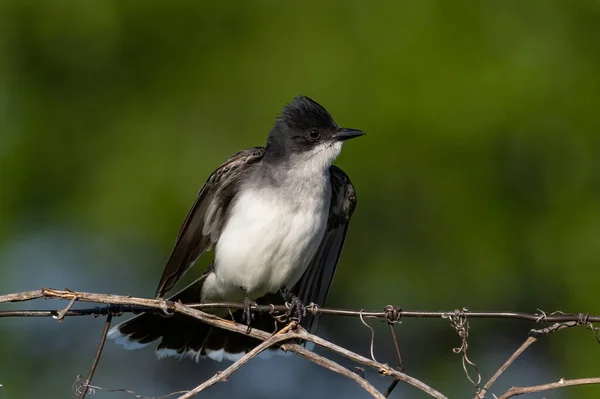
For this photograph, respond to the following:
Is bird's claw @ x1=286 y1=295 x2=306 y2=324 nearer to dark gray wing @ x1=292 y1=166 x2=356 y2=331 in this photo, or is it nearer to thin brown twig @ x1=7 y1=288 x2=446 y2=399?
dark gray wing @ x1=292 y1=166 x2=356 y2=331

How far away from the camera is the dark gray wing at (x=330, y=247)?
16.4 ft

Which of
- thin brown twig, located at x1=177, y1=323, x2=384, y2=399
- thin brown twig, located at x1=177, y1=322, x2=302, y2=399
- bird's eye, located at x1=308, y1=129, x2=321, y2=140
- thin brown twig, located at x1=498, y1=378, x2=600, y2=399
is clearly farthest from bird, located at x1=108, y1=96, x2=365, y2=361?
thin brown twig, located at x1=498, y1=378, x2=600, y2=399

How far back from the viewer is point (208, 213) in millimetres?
4785

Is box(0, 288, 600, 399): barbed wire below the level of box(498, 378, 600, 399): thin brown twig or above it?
above

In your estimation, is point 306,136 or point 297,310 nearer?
point 297,310

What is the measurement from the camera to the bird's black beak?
4.77 m

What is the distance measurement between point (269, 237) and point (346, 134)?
2.08 feet

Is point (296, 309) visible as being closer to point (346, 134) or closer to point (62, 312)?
point (346, 134)

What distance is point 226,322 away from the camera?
10.8ft

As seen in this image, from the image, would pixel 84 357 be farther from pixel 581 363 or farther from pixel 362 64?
pixel 581 363

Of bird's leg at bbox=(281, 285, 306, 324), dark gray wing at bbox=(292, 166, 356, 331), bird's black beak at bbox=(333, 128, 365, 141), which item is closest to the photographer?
bird's leg at bbox=(281, 285, 306, 324)

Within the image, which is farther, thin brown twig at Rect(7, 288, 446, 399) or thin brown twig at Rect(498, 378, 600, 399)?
thin brown twig at Rect(7, 288, 446, 399)

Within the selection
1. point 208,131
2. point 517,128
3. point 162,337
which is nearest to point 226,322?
point 162,337

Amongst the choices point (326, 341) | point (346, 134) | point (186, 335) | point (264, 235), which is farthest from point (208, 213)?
point (326, 341)
